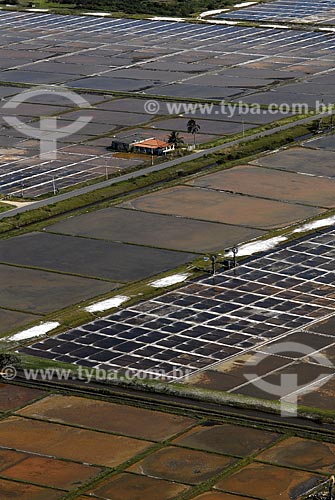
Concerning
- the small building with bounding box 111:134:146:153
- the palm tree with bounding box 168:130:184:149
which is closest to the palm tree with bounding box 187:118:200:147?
the palm tree with bounding box 168:130:184:149

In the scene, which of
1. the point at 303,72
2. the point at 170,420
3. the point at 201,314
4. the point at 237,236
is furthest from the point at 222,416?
the point at 303,72

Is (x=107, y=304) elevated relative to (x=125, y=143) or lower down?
lower down

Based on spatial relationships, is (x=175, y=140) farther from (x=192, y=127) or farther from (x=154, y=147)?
(x=192, y=127)

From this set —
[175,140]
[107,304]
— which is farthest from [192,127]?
[107,304]

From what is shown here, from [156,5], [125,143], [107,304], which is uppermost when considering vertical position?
[156,5]

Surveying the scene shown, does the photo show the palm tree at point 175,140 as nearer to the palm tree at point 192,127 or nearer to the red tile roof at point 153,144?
the red tile roof at point 153,144

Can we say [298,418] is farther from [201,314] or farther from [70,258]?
[70,258]
